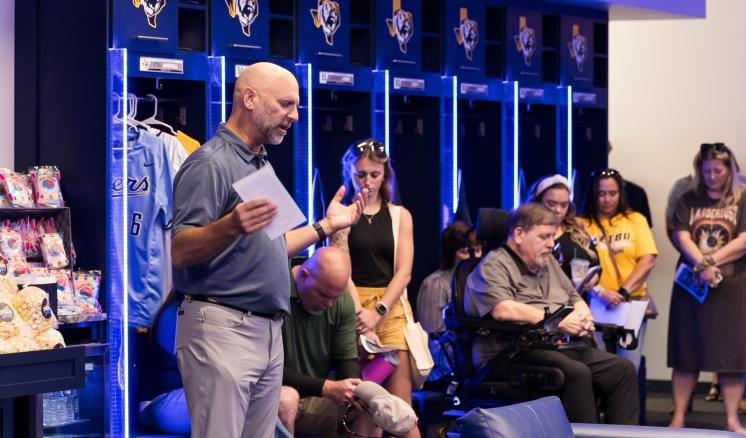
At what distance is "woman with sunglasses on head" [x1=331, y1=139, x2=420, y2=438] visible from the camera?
598cm

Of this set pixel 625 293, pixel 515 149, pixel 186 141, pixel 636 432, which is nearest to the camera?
pixel 636 432

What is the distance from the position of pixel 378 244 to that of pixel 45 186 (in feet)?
5.06

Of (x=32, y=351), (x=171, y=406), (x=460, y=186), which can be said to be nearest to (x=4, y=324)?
(x=32, y=351)

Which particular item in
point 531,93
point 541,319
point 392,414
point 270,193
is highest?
point 531,93

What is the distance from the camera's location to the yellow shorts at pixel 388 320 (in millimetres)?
5918

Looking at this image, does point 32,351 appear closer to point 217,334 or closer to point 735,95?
point 217,334

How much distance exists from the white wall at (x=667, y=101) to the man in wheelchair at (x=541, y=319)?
11.4 feet

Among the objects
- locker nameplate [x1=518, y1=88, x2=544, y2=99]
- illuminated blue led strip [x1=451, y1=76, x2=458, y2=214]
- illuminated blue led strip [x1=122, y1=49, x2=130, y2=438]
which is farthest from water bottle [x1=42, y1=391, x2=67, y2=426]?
locker nameplate [x1=518, y1=88, x2=544, y2=99]

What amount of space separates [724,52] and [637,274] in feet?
8.89

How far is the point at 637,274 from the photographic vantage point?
7.02m

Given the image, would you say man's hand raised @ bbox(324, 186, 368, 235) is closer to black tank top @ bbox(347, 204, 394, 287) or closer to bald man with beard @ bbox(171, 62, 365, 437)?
bald man with beard @ bbox(171, 62, 365, 437)

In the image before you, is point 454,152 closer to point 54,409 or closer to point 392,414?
point 54,409

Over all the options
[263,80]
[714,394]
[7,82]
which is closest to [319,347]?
[263,80]

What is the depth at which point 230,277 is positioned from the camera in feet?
11.7
